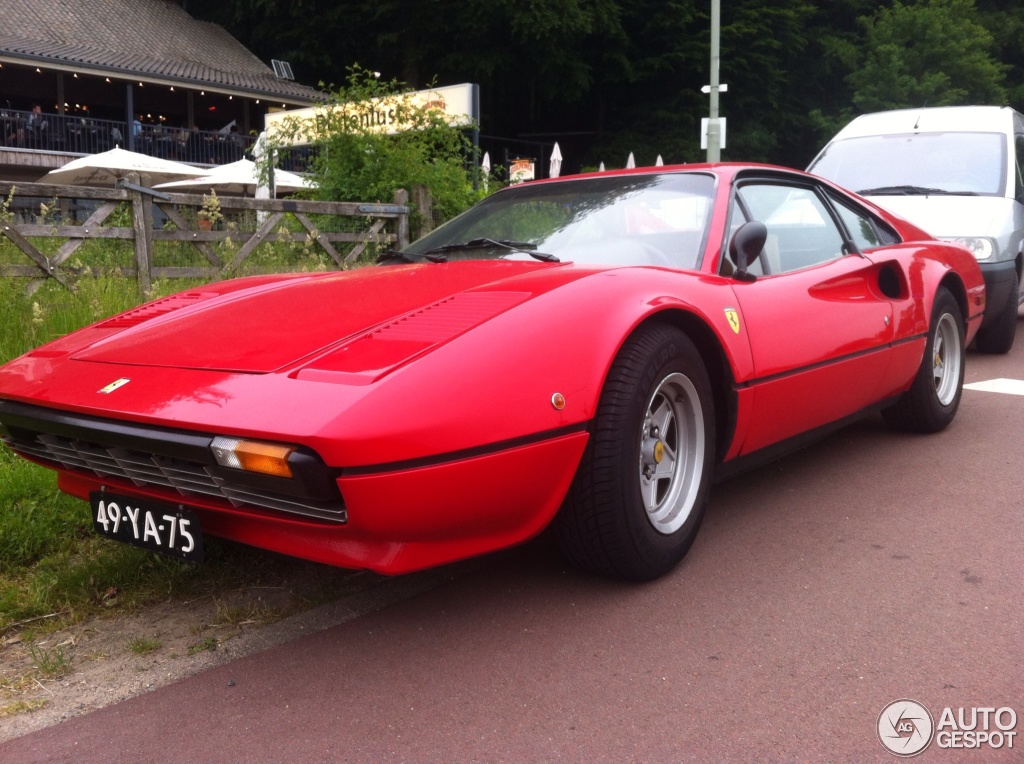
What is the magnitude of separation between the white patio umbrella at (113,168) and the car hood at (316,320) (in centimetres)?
1457

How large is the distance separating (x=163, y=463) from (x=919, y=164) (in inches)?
260

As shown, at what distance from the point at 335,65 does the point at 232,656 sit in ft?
95.9

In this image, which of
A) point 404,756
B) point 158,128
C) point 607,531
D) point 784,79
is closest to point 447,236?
point 607,531

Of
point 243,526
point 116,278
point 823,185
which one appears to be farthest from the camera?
point 116,278

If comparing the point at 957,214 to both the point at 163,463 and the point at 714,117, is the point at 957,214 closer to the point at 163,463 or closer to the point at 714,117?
the point at 163,463

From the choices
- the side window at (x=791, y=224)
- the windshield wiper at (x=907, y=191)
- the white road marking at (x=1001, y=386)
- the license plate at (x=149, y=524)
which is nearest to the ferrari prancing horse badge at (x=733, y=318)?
the side window at (x=791, y=224)

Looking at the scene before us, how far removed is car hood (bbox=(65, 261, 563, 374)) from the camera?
215 cm

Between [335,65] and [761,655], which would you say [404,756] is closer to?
[761,655]

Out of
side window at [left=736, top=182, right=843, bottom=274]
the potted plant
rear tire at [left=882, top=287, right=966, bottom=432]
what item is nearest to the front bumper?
side window at [left=736, top=182, right=843, bottom=274]

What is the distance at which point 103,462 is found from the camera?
89.1 inches

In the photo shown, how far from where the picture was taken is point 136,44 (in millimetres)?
24484

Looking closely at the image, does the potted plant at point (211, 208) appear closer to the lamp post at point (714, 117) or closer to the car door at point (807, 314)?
the car door at point (807, 314)

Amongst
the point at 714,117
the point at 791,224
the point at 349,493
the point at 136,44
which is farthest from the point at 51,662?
the point at 136,44

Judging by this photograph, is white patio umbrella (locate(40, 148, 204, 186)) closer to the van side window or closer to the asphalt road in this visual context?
the van side window
